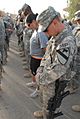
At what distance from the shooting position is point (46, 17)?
3.60 meters

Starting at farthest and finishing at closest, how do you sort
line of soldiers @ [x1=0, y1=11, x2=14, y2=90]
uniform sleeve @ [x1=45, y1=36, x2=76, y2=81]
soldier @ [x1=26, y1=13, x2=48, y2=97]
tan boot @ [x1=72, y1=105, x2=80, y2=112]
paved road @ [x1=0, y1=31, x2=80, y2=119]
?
line of soldiers @ [x1=0, y1=11, x2=14, y2=90] → soldier @ [x1=26, y1=13, x2=48, y2=97] → tan boot @ [x1=72, y1=105, x2=80, y2=112] → paved road @ [x1=0, y1=31, x2=80, y2=119] → uniform sleeve @ [x1=45, y1=36, x2=76, y2=81]

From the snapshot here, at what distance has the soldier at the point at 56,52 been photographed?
3.54m

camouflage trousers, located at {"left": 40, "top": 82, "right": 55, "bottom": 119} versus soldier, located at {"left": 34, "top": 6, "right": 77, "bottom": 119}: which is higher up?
soldier, located at {"left": 34, "top": 6, "right": 77, "bottom": 119}

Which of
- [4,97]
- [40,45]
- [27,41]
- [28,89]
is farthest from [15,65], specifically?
[40,45]

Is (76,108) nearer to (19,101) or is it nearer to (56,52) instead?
(19,101)

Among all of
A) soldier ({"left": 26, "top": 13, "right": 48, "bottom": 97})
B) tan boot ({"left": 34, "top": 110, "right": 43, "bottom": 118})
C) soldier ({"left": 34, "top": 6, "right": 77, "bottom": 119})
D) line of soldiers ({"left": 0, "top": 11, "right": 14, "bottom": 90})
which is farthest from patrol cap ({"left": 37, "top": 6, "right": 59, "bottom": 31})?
line of soldiers ({"left": 0, "top": 11, "right": 14, "bottom": 90})

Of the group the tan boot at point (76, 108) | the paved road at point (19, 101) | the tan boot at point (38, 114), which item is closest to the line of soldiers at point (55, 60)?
the tan boot at point (38, 114)

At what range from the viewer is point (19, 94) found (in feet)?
23.2

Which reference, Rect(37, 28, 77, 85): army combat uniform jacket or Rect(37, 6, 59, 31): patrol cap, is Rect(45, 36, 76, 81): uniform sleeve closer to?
Rect(37, 28, 77, 85): army combat uniform jacket

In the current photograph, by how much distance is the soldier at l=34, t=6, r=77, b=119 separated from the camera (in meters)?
3.54

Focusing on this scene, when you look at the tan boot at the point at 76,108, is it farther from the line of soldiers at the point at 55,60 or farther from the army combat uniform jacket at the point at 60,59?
the army combat uniform jacket at the point at 60,59

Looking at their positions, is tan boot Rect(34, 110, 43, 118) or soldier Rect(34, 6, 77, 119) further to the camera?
tan boot Rect(34, 110, 43, 118)

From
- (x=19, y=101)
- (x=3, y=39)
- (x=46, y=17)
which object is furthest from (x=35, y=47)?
(x=46, y=17)

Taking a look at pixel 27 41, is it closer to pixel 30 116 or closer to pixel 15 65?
pixel 15 65
